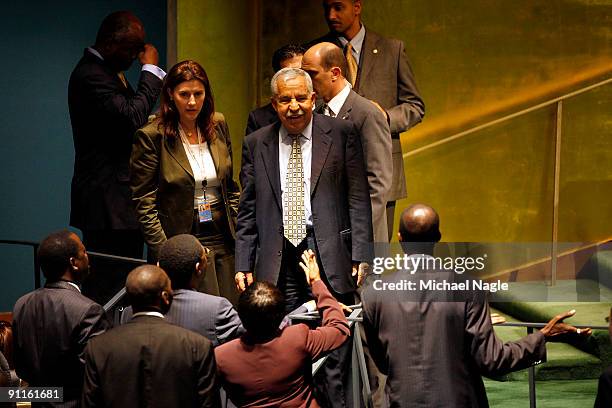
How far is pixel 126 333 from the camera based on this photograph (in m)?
4.77

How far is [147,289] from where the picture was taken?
4840 millimetres

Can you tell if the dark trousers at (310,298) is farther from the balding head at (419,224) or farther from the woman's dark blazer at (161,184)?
the balding head at (419,224)

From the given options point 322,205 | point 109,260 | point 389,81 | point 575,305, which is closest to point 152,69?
point 109,260

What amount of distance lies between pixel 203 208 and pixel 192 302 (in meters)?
1.27

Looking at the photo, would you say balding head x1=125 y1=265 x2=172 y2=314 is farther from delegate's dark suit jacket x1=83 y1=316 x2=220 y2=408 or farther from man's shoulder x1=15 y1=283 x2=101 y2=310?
man's shoulder x1=15 y1=283 x2=101 y2=310

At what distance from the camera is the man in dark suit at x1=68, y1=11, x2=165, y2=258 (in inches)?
271

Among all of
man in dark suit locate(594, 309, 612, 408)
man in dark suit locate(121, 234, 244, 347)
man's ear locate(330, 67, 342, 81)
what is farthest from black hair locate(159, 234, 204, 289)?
man in dark suit locate(594, 309, 612, 408)

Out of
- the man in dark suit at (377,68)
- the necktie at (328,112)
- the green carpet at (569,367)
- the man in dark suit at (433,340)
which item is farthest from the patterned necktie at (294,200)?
the green carpet at (569,367)

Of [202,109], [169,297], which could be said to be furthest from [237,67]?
[169,297]

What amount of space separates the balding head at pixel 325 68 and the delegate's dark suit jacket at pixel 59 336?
1.76 meters

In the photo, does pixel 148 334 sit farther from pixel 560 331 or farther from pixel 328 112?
pixel 328 112

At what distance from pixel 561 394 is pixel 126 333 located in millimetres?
3209

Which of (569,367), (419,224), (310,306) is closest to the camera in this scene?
(419,224)

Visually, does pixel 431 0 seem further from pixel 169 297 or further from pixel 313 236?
pixel 169 297
